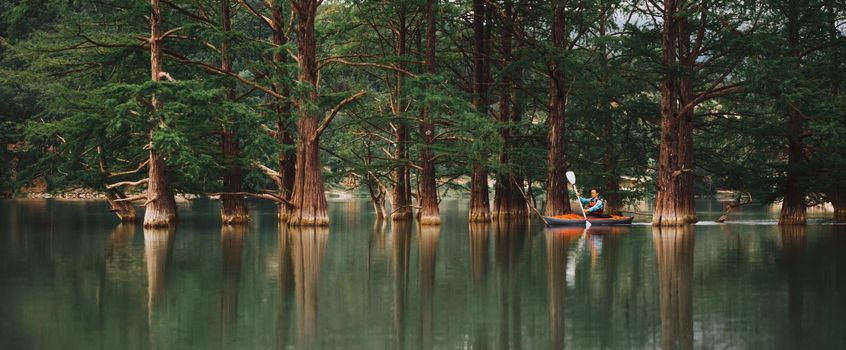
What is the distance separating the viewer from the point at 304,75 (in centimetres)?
3612

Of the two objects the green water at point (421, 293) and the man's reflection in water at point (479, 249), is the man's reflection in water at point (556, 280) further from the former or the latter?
the man's reflection in water at point (479, 249)

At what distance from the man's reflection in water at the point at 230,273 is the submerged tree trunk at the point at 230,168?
10.2 feet

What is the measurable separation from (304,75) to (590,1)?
34.2 ft

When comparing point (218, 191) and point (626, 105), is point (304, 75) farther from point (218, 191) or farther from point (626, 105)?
point (626, 105)

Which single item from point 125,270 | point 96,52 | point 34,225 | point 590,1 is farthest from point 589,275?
point 34,225

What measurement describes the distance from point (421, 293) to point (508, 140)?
92.6 ft

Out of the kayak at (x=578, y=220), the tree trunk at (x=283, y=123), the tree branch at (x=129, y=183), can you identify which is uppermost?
the tree trunk at (x=283, y=123)

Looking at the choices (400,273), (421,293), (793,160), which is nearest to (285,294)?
(421,293)

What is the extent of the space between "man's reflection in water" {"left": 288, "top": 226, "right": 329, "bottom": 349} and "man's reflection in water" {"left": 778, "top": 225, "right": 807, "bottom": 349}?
5.41 meters

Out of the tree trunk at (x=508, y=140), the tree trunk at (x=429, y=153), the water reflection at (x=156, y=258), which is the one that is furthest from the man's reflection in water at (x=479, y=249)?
the water reflection at (x=156, y=258)

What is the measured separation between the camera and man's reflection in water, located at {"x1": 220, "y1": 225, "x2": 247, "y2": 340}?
1365 cm

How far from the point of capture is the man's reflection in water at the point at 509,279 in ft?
40.9

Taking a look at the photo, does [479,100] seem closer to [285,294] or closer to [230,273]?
[230,273]

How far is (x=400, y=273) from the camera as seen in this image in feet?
65.7
